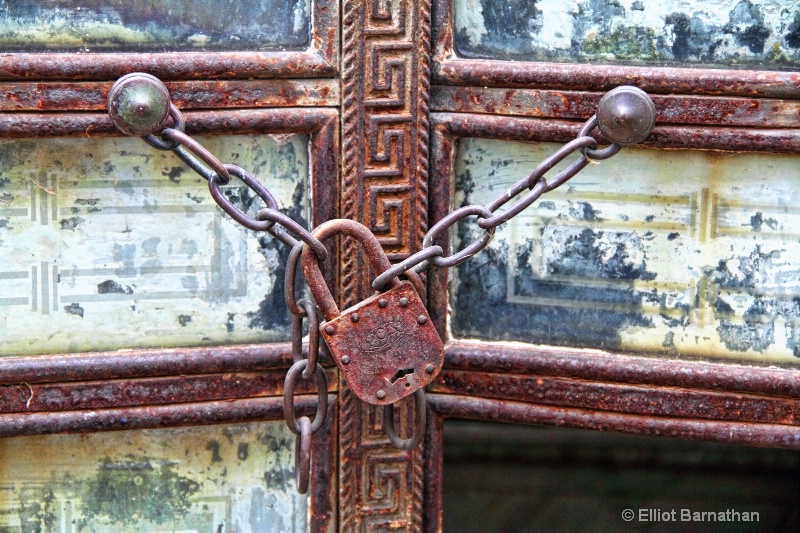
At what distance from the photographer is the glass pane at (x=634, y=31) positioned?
1144 millimetres

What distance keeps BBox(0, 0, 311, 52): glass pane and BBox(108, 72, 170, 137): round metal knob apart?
0.15m

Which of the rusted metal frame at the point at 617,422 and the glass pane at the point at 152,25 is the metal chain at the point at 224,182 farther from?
the rusted metal frame at the point at 617,422

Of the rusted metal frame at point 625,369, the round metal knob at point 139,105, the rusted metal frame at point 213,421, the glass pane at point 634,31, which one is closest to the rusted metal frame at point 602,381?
the rusted metal frame at point 625,369

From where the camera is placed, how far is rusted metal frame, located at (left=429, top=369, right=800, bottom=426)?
1166 millimetres

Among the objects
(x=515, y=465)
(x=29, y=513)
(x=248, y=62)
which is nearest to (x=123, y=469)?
(x=29, y=513)

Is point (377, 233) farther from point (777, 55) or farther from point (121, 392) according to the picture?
point (777, 55)

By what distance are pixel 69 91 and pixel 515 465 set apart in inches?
59.2

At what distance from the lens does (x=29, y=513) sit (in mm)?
1211

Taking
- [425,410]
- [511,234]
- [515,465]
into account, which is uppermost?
[511,234]

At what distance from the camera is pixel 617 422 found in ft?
3.87

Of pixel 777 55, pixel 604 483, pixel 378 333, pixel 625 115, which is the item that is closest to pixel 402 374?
pixel 378 333

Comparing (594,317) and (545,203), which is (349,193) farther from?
(594,317)

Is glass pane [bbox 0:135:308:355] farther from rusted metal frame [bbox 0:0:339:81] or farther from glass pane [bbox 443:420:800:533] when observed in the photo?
glass pane [bbox 443:420:800:533]

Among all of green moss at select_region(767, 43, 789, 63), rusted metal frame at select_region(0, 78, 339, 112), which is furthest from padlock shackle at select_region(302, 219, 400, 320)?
green moss at select_region(767, 43, 789, 63)
